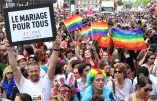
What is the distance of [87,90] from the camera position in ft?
22.4

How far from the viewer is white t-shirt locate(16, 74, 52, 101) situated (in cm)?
631

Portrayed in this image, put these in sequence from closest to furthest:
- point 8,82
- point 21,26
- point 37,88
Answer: point 37,88 < point 21,26 < point 8,82

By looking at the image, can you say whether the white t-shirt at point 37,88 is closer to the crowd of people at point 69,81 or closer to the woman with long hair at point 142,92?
the crowd of people at point 69,81

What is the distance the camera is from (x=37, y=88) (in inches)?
249

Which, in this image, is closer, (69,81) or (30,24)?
(69,81)

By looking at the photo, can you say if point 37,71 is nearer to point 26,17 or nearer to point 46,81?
point 46,81

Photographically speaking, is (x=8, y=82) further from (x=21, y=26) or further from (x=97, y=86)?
(x=97, y=86)

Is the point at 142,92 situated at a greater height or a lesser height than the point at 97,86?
greater

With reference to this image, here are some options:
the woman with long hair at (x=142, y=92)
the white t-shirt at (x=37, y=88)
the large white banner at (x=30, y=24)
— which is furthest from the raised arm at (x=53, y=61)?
the woman with long hair at (x=142, y=92)

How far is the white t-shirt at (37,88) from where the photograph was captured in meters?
6.31

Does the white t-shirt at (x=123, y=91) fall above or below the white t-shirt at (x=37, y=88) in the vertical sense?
below

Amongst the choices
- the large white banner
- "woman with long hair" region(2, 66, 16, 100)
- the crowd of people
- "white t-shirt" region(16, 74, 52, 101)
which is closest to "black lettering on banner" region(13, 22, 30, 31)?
the large white banner

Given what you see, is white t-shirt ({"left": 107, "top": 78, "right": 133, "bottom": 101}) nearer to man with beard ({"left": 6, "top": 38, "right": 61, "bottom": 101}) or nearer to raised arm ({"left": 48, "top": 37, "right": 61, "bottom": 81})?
raised arm ({"left": 48, "top": 37, "right": 61, "bottom": 81})

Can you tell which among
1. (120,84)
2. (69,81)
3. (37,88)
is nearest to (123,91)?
(120,84)
